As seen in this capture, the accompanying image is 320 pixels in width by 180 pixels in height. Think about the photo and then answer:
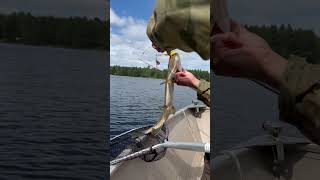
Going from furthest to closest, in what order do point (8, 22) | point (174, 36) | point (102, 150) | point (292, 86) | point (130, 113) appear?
1. point (130, 113)
2. point (102, 150)
3. point (8, 22)
4. point (174, 36)
5. point (292, 86)

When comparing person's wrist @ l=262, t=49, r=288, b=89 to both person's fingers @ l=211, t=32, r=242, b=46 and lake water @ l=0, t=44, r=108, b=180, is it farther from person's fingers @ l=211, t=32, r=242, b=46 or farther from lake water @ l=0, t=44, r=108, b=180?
lake water @ l=0, t=44, r=108, b=180

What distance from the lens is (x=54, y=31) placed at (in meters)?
0.87

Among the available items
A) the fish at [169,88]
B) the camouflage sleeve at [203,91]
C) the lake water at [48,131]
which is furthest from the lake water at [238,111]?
the fish at [169,88]

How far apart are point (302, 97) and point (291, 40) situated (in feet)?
0.26

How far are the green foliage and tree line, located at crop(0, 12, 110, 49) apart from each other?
417 mm

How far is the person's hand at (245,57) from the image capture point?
0.54 meters

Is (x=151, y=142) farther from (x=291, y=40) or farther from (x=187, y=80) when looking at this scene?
(x=291, y=40)

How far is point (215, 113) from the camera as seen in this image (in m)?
0.61

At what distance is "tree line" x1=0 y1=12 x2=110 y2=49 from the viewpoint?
0.79 meters

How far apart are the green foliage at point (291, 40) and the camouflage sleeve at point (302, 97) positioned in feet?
0.04

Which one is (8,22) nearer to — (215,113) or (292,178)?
(215,113)

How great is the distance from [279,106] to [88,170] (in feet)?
1.90

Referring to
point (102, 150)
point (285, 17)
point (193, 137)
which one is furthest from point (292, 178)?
point (193, 137)

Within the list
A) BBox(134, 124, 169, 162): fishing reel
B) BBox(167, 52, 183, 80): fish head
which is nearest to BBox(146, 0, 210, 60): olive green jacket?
BBox(167, 52, 183, 80): fish head
